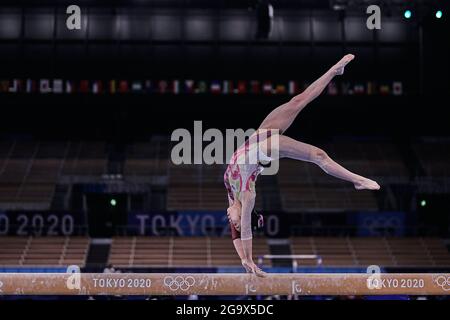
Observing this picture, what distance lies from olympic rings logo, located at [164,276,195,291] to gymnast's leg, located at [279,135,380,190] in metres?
1.77

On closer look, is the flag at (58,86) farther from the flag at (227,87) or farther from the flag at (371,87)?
the flag at (371,87)

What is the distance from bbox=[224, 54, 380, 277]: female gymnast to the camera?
7609mm

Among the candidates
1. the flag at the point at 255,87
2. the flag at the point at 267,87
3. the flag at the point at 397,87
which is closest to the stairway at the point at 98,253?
the flag at the point at 255,87

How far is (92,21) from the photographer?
885 inches

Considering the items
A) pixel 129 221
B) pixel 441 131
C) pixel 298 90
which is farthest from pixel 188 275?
pixel 441 131

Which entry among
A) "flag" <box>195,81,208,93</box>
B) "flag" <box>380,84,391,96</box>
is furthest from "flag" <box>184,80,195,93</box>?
"flag" <box>380,84,391,96</box>

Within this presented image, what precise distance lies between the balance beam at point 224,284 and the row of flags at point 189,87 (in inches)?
542

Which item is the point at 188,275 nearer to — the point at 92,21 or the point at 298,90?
the point at 298,90

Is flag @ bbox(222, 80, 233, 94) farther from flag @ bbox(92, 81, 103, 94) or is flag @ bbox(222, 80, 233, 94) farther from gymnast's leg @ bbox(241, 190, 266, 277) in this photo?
gymnast's leg @ bbox(241, 190, 266, 277)

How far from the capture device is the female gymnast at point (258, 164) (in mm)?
7609

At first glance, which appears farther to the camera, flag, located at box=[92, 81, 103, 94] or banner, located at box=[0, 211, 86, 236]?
flag, located at box=[92, 81, 103, 94]

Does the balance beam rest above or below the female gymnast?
below

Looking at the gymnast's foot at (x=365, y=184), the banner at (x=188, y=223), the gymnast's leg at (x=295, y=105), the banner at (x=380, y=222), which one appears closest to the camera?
the gymnast's foot at (x=365, y=184)

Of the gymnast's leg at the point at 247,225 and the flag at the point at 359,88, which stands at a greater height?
the flag at the point at 359,88
